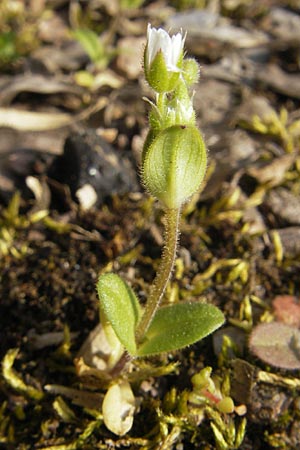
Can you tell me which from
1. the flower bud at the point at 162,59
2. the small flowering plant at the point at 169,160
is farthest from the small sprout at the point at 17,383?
the flower bud at the point at 162,59

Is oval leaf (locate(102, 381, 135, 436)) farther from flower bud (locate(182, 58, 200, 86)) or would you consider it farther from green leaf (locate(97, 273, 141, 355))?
flower bud (locate(182, 58, 200, 86))

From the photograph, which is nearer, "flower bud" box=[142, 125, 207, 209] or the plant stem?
"flower bud" box=[142, 125, 207, 209]

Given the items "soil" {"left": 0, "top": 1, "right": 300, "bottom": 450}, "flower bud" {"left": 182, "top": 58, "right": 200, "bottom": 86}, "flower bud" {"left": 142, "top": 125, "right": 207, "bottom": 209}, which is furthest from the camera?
"soil" {"left": 0, "top": 1, "right": 300, "bottom": 450}

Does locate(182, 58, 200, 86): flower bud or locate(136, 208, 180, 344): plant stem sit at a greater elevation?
locate(182, 58, 200, 86): flower bud

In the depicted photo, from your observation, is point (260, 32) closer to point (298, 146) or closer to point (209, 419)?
point (298, 146)

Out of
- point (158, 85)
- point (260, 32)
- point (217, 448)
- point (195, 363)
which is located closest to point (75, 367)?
point (195, 363)

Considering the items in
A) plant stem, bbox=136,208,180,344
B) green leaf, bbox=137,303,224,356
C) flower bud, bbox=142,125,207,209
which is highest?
flower bud, bbox=142,125,207,209

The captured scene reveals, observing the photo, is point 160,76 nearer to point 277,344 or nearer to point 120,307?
point 120,307

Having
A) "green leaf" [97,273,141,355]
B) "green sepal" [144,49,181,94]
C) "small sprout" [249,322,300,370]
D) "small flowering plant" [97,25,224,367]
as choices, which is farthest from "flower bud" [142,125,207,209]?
"small sprout" [249,322,300,370]

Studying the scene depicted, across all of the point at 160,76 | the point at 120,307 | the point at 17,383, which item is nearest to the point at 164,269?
the point at 120,307
